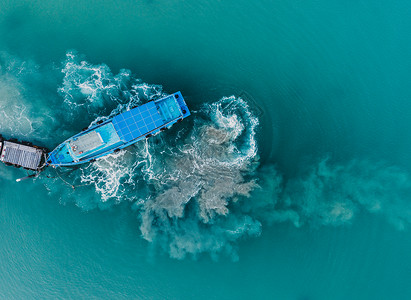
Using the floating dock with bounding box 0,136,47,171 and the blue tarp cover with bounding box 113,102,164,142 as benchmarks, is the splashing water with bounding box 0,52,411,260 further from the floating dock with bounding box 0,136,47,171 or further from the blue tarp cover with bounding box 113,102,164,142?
the blue tarp cover with bounding box 113,102,164,142

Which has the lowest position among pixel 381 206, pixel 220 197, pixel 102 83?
pixel 220 197

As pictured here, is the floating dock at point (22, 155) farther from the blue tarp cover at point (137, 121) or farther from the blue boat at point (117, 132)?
the blue tarp cover at point (137, 121)

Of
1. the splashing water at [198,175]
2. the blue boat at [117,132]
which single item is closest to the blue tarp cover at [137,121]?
the blue boat at [117,132]

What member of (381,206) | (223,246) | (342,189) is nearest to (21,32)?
(223,246)

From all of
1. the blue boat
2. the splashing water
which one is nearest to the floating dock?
the blue boat

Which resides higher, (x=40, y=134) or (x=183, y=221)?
(x=40, y=134)

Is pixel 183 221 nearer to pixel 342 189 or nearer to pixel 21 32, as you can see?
pixel 342 189

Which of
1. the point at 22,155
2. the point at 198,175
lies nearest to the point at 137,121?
the point at 198,175

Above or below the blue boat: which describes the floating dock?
below
